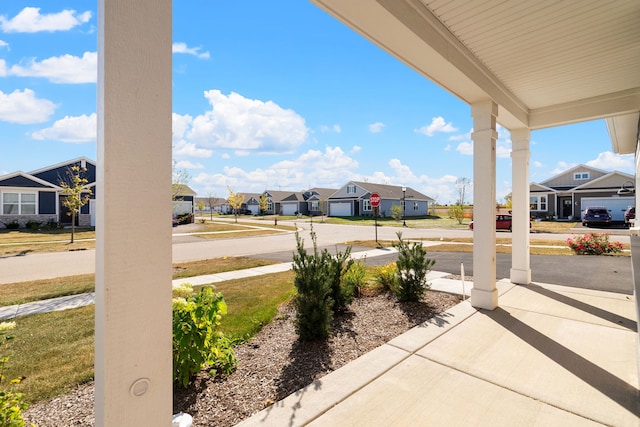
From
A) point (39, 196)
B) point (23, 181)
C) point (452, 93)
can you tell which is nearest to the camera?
point (452, 93)

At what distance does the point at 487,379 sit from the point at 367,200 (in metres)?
41.5

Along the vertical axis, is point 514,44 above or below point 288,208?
above

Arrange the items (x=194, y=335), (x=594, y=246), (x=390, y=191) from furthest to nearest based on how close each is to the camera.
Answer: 1. (x=390, y=191)
2. (x=594, y=246)
3. (x=194, y=335)

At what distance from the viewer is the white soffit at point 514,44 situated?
3.05 m

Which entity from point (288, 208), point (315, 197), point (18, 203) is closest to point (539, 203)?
point (315, 197)

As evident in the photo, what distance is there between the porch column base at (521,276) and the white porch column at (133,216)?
7207 millimetres

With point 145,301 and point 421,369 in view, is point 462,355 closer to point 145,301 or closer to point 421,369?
point 421,369

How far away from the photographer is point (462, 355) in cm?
345

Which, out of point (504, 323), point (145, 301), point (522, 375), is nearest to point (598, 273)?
point (504, 323)

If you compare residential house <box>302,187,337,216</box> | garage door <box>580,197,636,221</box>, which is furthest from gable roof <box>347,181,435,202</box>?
garage door <box>580,197,636,221</box>

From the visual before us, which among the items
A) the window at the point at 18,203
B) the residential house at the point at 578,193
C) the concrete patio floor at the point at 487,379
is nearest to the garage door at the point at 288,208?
the residential house at the point at 578,193

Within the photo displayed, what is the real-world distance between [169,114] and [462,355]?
12.1 ft

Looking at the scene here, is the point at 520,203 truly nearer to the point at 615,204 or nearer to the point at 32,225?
the point at 32,225

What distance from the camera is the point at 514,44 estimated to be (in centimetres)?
387
